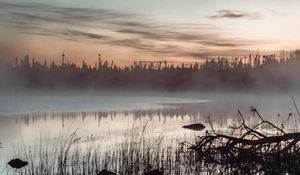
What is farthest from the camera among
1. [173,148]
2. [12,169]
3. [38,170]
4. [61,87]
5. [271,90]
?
[61,87]

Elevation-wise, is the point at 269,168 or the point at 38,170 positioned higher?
the point at 269,168

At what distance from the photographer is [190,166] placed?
13.7 m

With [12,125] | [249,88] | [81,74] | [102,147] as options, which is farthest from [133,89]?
[102,147]

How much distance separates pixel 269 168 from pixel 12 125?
2364cm

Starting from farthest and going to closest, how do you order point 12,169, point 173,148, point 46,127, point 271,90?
point 271,90 → point 46,127 → point 173,148 → point 12,169

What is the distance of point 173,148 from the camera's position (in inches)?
715

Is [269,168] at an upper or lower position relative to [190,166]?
upper

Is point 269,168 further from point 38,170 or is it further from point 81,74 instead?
point 81,74

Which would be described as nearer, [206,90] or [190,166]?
[190,166]

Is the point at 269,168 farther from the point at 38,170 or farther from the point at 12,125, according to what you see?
the point at 12,125

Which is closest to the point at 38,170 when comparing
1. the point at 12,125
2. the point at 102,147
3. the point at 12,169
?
the point at 12,169

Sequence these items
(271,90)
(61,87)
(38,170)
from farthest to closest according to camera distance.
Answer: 1. (61,87)
2. (271,90)
3. (38,170)

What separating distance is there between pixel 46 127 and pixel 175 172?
1677 centimetres

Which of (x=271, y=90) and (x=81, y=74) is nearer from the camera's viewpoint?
(x=271, y=90)
